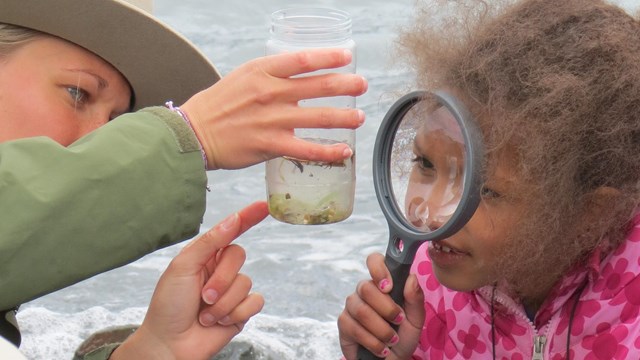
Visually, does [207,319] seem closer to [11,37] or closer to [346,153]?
[346,153]

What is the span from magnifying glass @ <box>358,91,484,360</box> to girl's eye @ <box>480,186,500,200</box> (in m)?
0.09

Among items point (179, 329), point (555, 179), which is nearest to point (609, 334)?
point (555, 179)

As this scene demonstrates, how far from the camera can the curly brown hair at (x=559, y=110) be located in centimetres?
262

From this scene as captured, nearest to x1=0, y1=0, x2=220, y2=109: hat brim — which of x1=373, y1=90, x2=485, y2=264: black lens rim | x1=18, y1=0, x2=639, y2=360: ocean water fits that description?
x1=18, y1=0, x2=639, y2=360: ocean water

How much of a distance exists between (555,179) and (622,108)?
0.76 feet

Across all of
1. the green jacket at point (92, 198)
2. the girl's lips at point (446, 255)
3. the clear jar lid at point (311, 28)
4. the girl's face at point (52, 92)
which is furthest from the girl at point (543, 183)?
the girl's face at point (52, 92)

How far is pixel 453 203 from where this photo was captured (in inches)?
99.9

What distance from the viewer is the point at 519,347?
293 centimetres

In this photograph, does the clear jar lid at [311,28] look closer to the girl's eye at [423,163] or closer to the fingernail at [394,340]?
the girl's eye at [423,163]

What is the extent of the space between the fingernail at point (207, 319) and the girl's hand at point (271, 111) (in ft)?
1.28

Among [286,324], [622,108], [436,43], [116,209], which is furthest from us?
[286,324]

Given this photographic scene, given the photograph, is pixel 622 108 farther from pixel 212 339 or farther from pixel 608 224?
pixel 212 339

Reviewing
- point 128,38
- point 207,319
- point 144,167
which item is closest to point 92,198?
point 144,167

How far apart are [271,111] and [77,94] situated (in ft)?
2.46
